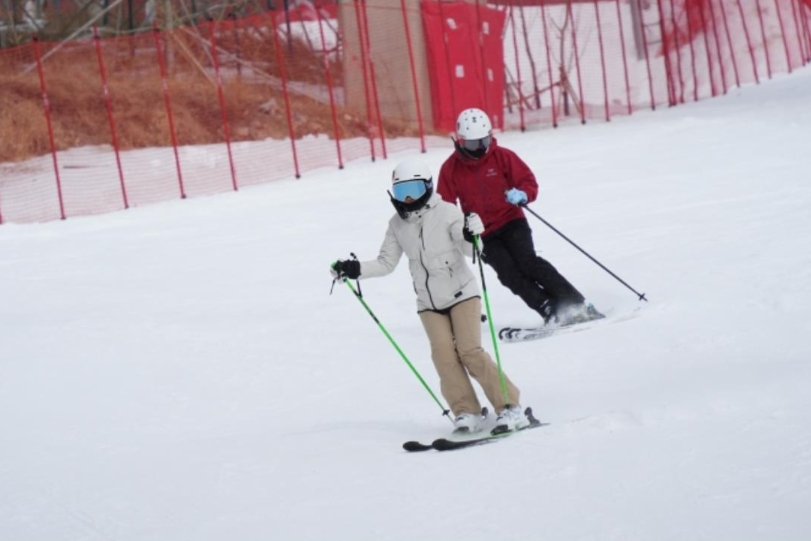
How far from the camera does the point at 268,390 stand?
8.80 metres

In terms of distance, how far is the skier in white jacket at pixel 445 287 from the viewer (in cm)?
688

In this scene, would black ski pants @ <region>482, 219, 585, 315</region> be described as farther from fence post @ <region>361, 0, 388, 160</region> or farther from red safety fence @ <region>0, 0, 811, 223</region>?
fence post @ <region>361, 0, 388, 160</region>

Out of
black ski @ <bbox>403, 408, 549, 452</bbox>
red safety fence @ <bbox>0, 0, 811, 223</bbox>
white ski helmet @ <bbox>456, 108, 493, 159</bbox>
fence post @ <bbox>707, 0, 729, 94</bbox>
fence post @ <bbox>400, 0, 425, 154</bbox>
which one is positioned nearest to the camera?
black ski @ <bbox>403, 408, 549, 452</bbox>

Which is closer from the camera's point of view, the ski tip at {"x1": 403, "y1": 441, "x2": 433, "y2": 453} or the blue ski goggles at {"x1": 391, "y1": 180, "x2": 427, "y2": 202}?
the ski tip at {"x1": 403, "y1": 441, "x2": 433, "y2": 453}

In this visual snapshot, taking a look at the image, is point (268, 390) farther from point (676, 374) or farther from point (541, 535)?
point (541, 535)

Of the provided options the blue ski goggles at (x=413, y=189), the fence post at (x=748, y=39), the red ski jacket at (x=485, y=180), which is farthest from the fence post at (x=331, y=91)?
the blue ski goggles at (x=413, y=189)

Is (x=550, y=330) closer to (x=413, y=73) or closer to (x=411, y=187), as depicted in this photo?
(x=411, y=187)

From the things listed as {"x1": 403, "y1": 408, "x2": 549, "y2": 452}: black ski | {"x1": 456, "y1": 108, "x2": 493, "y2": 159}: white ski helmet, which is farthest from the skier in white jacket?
{"x1": 456, "y1": 108, "x2": 493, "y2": 159}: white ski helmet

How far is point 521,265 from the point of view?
9.62m

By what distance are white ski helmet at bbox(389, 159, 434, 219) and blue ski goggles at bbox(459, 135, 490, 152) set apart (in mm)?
2148

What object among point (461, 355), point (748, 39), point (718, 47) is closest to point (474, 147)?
point (461, 355)

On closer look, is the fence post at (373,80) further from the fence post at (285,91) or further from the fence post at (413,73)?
the fence post at (285,91)

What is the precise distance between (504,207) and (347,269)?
2.62 metres

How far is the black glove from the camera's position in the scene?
7.03 metres
